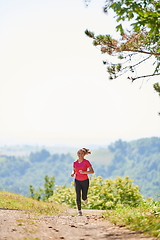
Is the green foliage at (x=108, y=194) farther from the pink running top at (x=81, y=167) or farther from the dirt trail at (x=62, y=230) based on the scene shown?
the dirt trail at (x=62, y=230)

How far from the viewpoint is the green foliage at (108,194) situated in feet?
58.2

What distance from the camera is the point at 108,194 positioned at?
58.2 feet

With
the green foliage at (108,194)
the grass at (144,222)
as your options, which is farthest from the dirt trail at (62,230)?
the green foliage at (108,194)

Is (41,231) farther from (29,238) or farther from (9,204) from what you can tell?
(9,204)

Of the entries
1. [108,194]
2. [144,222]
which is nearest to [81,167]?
[144,222]

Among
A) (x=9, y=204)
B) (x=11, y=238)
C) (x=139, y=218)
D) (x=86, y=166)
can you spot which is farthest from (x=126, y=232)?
(x=9, y=204)

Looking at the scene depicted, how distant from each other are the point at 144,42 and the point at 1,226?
660 centimetres

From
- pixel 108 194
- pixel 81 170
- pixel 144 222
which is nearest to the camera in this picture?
pixel 144 222

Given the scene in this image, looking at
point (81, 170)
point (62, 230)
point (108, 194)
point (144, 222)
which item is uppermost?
point (81, 170)

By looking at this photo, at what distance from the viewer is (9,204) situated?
1362cm

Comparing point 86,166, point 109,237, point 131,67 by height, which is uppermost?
point 131,67

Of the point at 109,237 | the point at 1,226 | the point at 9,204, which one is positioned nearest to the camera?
the point at 109,237

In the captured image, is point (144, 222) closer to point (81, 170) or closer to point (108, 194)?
point (81, 170)

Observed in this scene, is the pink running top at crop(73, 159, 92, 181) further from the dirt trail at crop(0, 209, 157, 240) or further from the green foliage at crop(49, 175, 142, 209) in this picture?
the green foliage at crop(49, 175, 142, 209)
